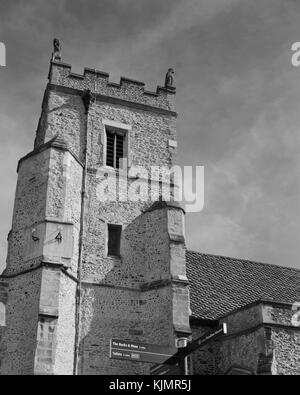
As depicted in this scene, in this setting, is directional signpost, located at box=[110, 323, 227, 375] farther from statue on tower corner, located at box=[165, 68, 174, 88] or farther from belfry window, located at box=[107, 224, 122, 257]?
statue on tower corner, located at box=[165, 68, 174, 88]

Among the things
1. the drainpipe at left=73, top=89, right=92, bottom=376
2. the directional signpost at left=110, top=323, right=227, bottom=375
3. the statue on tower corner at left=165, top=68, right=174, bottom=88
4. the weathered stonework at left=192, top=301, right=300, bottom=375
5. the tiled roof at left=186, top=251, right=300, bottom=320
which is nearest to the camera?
the directional signpost at left=110, top=323, right=227, bottom=375

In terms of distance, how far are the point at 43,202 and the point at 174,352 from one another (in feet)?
20.7

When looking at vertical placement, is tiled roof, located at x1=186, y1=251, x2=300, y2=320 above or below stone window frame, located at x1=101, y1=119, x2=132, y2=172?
below

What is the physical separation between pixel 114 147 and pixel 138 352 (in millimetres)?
8889

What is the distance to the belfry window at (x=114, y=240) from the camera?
59.5ft

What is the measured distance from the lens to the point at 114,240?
60.2 feet

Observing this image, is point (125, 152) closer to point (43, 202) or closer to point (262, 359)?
point (43, 202)

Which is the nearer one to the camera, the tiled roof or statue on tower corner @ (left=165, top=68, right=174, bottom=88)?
the tiled roof

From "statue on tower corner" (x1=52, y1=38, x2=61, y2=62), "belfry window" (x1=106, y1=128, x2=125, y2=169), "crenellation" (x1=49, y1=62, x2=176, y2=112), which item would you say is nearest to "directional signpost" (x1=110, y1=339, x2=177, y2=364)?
"belfry window" (x1=106, y1=128, x2=125, y2=169)

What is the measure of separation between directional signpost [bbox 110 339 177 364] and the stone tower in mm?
2853

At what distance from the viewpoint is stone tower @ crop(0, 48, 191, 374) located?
15.5m
